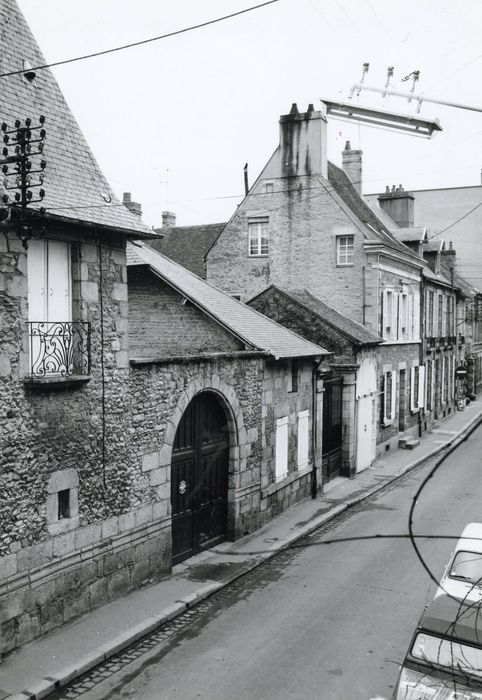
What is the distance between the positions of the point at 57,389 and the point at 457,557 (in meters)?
6.20

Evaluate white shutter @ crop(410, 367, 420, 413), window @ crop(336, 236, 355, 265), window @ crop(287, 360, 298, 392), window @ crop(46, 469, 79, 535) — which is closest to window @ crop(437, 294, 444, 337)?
white shutter @ crop(410, 367, 420, 413)

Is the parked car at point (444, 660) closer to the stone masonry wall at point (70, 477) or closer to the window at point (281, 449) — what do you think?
A: the stone masonry wall at point (70, 477)

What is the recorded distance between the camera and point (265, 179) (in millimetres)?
26016

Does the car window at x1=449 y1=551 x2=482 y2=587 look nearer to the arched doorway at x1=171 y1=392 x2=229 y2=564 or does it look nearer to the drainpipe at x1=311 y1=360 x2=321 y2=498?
the arched doorway at x1=171 y1=392 x2=229 y2=564

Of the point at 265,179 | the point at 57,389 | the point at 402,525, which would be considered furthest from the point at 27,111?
the point at 265,179

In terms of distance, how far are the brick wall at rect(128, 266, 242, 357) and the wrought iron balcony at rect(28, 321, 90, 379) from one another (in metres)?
5.53

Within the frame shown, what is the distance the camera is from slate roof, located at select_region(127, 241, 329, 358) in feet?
52.3

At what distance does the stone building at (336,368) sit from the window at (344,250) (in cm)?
282

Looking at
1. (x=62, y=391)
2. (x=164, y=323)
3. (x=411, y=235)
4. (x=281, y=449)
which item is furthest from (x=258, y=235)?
(x=62, y=391)

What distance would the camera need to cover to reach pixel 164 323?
656 inches

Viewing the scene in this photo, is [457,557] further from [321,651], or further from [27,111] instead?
[27,111]

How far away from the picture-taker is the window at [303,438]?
18.2m

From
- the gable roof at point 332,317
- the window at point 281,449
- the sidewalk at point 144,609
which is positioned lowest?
the sidewalk at point 144,609

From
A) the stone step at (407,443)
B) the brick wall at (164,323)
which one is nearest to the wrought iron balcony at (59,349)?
the brick wall at (164,323)
